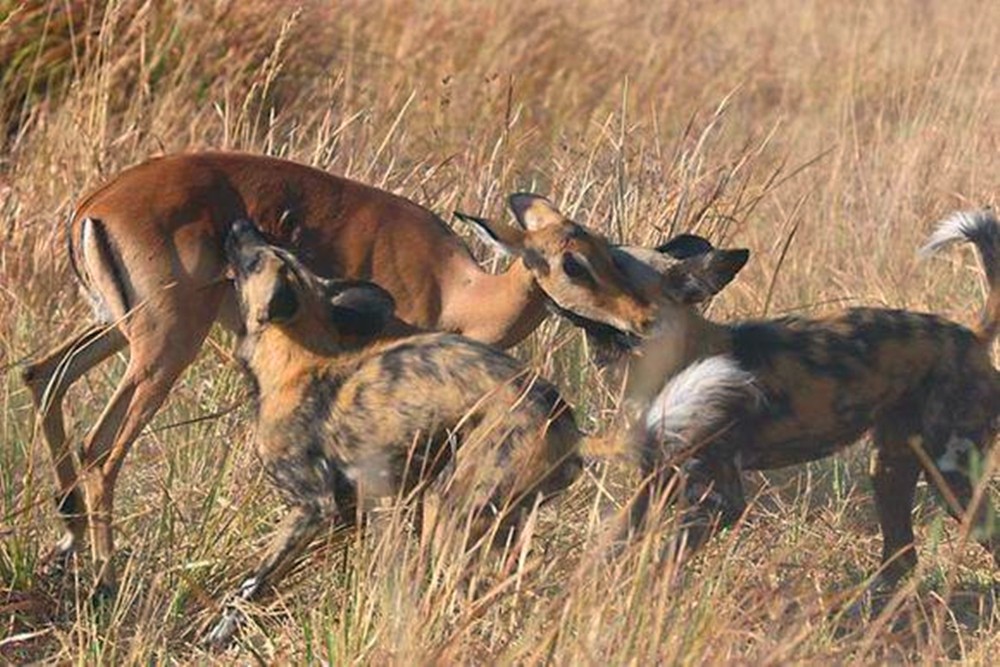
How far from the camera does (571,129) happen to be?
37.6 ft

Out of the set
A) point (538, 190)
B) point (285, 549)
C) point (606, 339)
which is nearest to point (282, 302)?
point (285, 549)

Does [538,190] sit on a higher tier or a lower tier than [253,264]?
lower

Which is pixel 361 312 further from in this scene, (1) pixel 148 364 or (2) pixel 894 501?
(2) pixel 894 501

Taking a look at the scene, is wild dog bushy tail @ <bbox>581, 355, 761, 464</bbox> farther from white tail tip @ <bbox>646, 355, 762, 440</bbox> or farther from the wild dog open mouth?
the wild dog open mouth

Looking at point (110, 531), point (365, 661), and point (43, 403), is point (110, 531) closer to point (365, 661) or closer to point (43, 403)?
point (43, 403)

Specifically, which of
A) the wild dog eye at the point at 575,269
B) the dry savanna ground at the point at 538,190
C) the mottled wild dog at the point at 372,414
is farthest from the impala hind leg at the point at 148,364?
the wild dog eye at the point at 575,269

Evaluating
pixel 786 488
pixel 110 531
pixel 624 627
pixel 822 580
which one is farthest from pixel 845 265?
pixel 624 627

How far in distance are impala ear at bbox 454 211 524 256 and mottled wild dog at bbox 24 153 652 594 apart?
2 cm

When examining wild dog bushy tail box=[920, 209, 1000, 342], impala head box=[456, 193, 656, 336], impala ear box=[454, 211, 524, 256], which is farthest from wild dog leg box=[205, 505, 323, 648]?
wild dog bushy tail box=[920, 209, 1000, 342]

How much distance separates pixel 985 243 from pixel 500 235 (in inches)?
56.0

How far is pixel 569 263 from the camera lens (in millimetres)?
6176

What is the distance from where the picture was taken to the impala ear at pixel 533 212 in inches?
253

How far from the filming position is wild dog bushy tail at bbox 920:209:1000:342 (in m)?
6.18

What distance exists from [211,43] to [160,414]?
3208 millimetres
